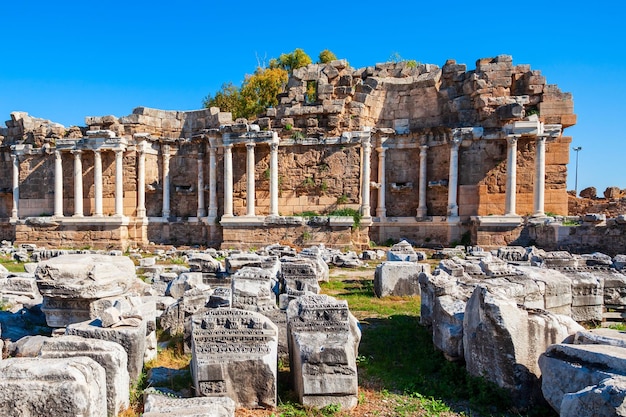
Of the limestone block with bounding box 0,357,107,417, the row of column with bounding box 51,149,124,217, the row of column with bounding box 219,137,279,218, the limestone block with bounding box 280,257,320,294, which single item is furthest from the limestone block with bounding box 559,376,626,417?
the row of column with bounding box 51,149,124,217

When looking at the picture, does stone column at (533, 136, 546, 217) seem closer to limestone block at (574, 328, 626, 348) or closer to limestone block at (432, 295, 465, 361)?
limestone block at (432, 295, 465, 361)

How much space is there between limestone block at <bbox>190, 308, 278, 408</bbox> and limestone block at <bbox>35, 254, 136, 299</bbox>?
2435mm

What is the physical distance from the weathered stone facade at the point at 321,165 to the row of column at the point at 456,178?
5 cm

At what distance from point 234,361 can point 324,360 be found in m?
0.92

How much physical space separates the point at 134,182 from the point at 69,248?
13.0ft

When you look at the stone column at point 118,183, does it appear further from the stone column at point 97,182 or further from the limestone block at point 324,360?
the limestone block at point 324,360

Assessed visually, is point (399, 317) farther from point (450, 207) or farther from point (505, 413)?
point (450, 207)

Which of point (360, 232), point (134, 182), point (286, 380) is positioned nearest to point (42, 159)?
point (134, 182)

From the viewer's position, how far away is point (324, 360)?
4.35 metres

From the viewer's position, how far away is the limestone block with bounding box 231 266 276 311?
6.38 metres

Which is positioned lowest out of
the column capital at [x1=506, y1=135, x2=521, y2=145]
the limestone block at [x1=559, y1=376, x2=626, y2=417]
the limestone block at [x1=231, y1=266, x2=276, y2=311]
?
the limestone block at [x1=231, y1=266, x2=276, y2=311]

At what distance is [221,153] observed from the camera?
1891cm

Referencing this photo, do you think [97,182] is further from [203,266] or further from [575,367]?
[575,367]

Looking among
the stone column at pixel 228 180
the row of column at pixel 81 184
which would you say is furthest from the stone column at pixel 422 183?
the row of column at pixel 81 184
